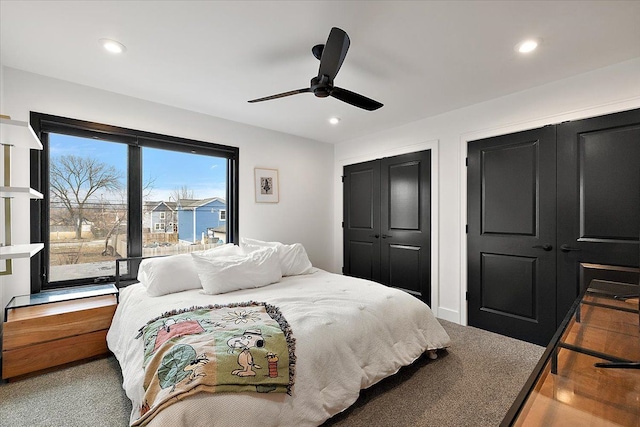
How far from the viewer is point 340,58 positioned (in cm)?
185

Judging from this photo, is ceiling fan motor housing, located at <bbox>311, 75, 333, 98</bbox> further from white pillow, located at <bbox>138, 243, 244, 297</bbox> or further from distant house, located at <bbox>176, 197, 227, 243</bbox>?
distant house, located at <bbox>176, 197, 227, 243</bbox>

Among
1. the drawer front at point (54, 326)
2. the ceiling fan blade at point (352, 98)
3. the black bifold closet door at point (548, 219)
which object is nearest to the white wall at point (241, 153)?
the drawer front at point (54, 326)

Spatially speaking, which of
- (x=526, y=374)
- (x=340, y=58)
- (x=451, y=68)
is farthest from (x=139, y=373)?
(x=451, y=68)

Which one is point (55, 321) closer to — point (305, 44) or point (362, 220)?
point (305, 44)

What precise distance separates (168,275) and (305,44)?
219 cm

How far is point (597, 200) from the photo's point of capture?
246 cm

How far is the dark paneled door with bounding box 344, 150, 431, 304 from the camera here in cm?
372

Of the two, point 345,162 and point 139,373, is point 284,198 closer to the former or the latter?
point 345,162

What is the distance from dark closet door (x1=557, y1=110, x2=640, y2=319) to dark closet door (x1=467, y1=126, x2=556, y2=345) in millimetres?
94

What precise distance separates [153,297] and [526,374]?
299 cm

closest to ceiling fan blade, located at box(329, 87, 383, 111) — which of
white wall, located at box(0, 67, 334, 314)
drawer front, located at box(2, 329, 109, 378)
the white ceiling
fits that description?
the white ceiling

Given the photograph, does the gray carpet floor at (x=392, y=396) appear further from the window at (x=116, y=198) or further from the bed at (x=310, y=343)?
the window at (x=116, y=198)

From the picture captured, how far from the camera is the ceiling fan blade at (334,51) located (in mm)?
1645

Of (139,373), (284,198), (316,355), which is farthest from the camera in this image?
(284,198)
